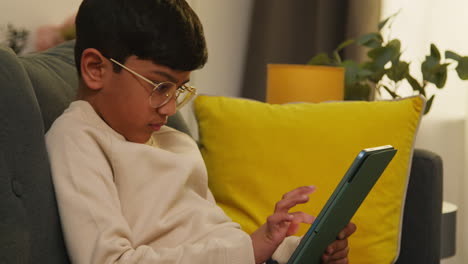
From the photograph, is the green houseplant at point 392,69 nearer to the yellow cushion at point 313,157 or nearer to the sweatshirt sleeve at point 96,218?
the yellow cushion at point 313,157

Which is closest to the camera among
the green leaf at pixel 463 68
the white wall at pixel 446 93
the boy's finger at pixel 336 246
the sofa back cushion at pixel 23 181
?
the sofa back cushion at pixel 23 181

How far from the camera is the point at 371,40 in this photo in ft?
7.52

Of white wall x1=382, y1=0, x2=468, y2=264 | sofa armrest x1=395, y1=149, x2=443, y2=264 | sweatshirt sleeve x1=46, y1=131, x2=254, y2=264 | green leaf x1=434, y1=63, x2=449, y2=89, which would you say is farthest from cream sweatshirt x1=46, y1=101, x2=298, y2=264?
white wall x1=382, y1=0, x2=468, y2=264

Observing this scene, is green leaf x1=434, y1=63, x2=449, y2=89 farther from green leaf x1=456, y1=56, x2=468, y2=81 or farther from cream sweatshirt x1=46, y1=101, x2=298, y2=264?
cream sweatshirt x1=46, y1=101, x2=298, y2=264

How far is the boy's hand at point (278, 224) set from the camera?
1.05 m

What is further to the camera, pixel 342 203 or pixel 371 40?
pixel 371 40

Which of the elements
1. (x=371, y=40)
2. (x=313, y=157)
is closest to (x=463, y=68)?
(x=371, y=40)

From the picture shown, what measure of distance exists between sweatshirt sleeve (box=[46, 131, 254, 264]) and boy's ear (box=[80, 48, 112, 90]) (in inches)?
4.4

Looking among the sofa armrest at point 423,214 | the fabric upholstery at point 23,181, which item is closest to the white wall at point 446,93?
the sofa armrest at point 423,214

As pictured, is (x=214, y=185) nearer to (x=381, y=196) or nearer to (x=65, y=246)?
(x=381, y=196)

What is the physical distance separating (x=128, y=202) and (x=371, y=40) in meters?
1.54

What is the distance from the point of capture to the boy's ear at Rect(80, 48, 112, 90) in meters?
1.03

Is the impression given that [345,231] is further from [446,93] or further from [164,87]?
[446,93]

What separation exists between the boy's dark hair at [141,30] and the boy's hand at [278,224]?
0.29 metres
